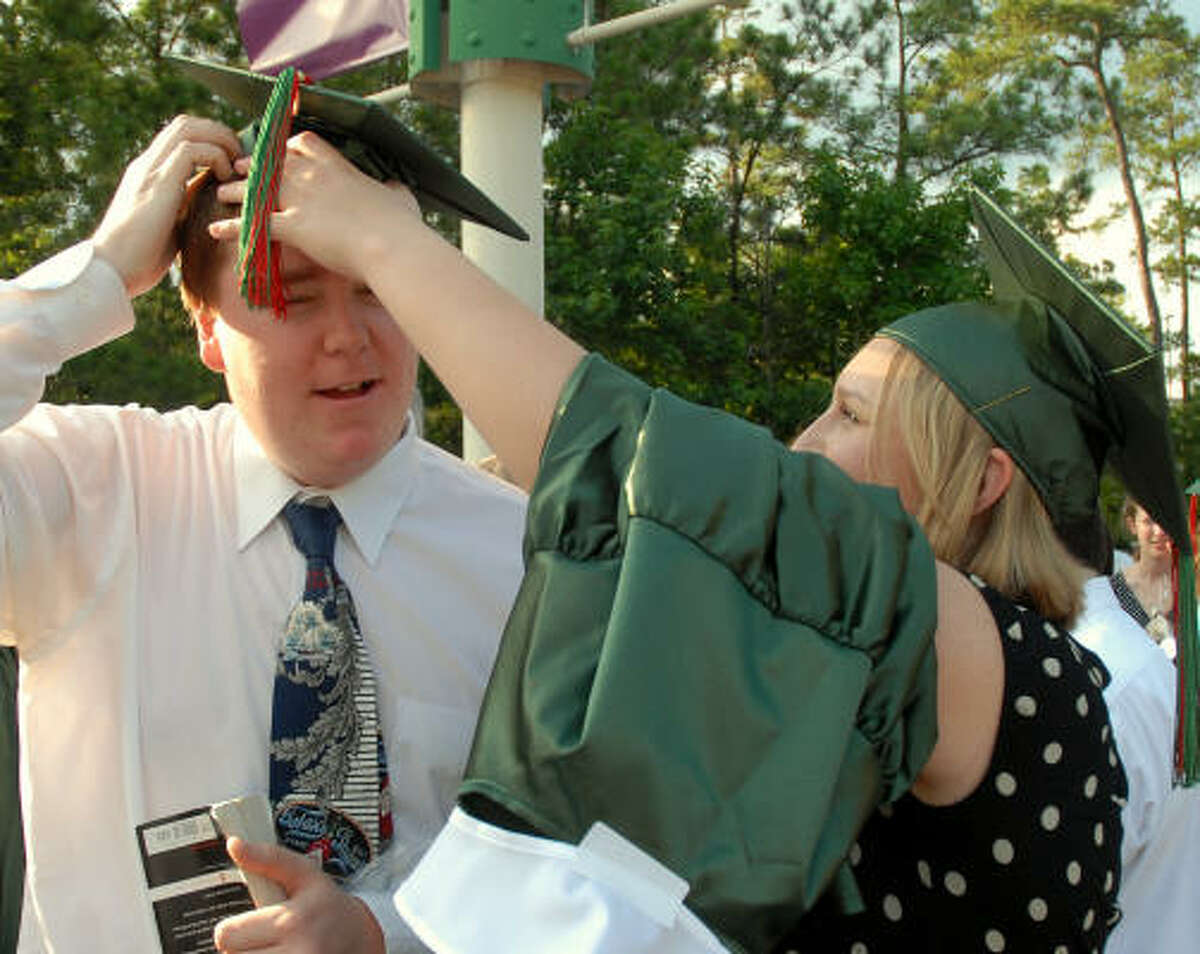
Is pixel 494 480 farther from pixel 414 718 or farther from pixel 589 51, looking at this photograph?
pixel 589 51

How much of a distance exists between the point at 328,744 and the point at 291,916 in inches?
13.4

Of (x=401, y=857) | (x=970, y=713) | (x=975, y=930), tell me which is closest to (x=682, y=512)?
(x=970, y=713)

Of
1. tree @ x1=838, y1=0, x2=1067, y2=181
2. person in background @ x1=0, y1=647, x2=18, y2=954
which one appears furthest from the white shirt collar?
tree @ x1=838, y1=0, x2=1067, y2=181

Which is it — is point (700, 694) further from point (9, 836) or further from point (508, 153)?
point (508, 153)

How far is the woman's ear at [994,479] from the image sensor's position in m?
1.89

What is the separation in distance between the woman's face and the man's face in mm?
599

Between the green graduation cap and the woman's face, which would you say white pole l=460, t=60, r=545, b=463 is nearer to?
the green graduation cap

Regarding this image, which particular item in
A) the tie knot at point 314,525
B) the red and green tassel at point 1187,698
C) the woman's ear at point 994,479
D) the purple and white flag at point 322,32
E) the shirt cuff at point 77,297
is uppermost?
the purple and white flag at point 322,32

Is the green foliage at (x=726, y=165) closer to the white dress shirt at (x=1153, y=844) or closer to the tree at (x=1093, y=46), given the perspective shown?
the tree at (x=1093, y=46)

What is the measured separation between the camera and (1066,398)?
75.0 inches

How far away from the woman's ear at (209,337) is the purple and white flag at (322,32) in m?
4.86

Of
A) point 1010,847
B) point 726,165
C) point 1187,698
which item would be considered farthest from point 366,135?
point 726,165

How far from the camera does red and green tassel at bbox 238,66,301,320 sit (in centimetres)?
160

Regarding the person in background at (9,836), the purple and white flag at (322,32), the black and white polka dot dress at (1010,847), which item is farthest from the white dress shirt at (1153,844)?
the purple and white flag at (322,32)
